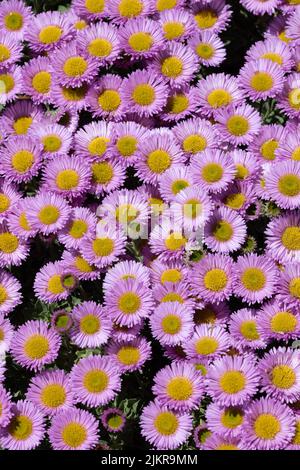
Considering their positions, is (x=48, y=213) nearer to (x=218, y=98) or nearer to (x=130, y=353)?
(x=130, y=353)

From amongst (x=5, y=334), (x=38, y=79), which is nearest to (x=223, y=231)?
(x=5, y=334)

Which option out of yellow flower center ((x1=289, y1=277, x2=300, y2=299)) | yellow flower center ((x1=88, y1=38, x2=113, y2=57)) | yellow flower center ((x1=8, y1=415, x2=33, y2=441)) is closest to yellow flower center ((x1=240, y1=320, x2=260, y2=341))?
yellow flower center ((x1=289, y1=277, x2=300, y2=299))

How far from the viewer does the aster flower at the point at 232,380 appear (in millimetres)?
3393

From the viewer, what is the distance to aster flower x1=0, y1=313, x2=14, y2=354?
12.2 feet

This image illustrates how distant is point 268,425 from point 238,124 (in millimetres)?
1627

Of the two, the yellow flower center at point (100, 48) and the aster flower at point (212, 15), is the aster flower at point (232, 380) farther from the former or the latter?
the aster flower at point (212, 15)

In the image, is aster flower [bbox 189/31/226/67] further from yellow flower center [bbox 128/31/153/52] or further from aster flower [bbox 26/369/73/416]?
aster flower [bbox 26/369/73/416]

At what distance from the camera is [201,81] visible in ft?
Result: 14.0

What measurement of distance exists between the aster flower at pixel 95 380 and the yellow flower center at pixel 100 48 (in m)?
1.74

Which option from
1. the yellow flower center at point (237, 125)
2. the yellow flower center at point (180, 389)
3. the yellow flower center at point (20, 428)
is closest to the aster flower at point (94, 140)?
the yellow flower center at point (237, 125)

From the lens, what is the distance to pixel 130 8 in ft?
14.4

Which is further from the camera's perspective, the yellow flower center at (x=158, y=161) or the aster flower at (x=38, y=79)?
the aster flower at (x=38, y=79)

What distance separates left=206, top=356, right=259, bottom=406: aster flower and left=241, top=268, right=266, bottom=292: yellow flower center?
38 centimetres
